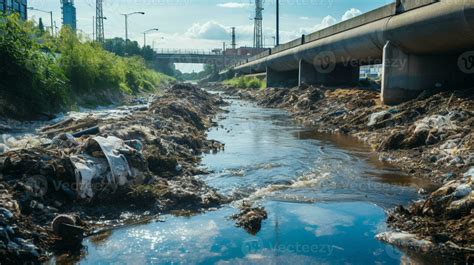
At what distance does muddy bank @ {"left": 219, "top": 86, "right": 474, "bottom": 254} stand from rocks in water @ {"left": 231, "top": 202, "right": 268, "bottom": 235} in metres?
1.82

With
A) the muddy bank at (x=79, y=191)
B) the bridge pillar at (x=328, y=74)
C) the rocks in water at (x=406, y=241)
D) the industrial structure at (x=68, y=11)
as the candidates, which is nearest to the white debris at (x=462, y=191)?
the rocks in water at (x=406, y=241)

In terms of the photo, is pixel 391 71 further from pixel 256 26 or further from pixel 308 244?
pixel 256 26

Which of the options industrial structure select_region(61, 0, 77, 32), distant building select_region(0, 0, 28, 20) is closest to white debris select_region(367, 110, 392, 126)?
distant building select_region(0, 0, 28, 20)

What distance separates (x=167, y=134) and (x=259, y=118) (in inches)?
449

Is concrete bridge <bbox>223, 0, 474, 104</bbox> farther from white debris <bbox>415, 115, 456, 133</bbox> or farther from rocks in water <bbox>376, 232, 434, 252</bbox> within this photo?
rocks in water <bbox>376, 232, 434, 252</bbox>

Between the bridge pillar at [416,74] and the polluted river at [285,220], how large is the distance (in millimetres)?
7449

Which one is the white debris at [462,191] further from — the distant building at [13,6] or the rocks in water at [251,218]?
the distant building at [13,6]

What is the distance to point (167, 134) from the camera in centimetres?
1250

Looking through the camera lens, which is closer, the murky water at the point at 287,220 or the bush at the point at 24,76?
the murky water at the point at 287,220

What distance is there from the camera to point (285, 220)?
680 cm

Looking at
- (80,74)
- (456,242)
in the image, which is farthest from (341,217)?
(80,74)

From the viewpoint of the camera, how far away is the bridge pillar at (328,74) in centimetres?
3372

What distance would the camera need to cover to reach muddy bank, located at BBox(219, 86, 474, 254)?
19.4ft

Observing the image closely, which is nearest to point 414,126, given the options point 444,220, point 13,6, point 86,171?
point 444,220
